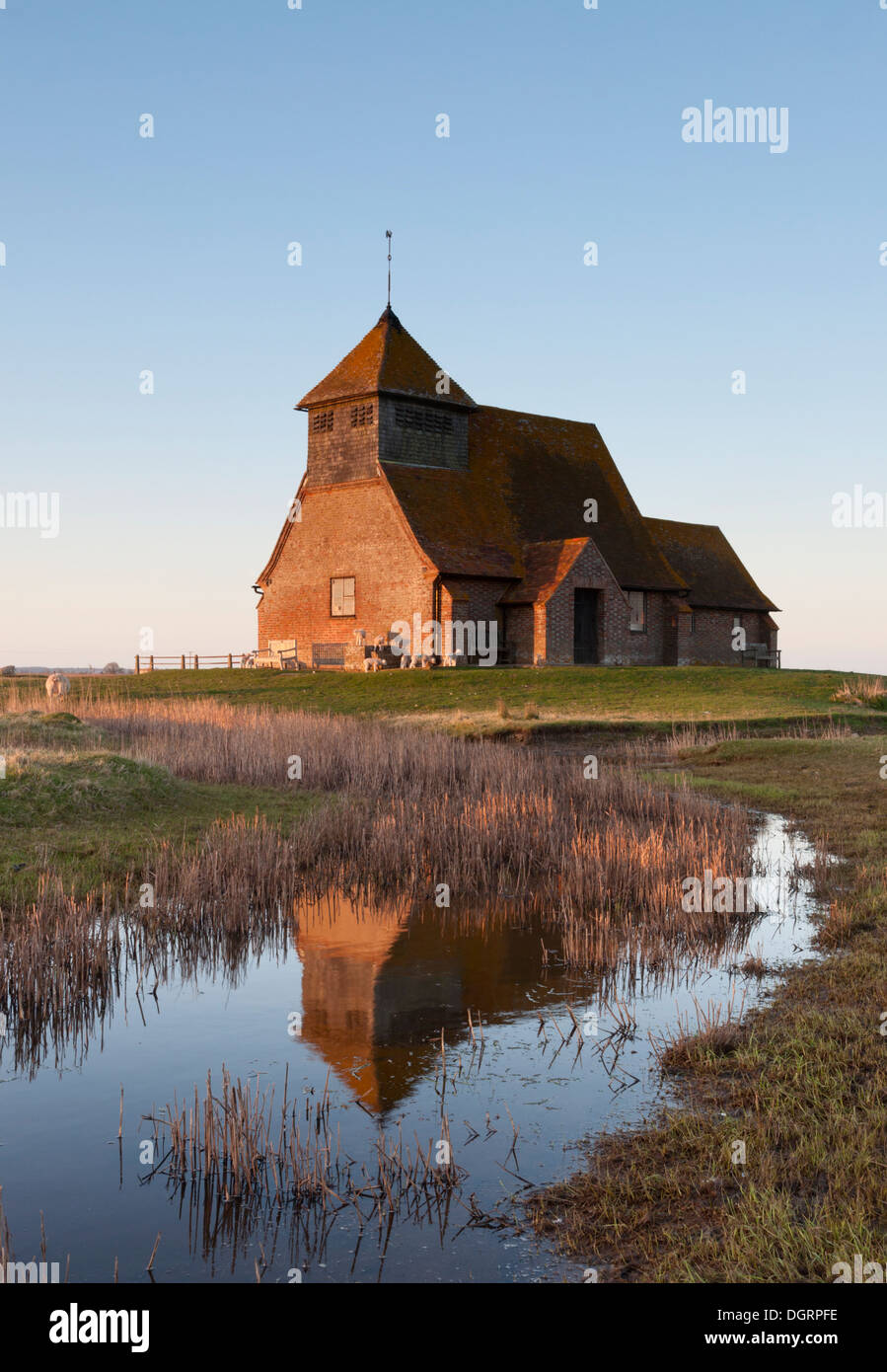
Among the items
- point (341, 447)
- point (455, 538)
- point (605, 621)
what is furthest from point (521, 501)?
point (341, 447)

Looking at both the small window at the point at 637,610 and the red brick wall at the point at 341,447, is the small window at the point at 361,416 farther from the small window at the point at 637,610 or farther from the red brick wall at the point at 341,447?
the small window at the point at 637,610

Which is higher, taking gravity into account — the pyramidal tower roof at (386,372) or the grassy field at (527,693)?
the pyramidal tower roof at (386,372)

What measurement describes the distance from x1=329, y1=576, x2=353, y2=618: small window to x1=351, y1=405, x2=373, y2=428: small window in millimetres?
5624

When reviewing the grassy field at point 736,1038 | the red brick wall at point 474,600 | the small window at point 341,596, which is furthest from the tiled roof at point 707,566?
the grassy field at point 736,1038

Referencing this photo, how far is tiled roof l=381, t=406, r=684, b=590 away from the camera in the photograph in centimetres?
3853

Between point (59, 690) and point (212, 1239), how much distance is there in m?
25.8

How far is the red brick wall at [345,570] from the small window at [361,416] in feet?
7.17

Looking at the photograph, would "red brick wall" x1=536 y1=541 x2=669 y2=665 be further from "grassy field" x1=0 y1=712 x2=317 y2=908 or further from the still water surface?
the still water surface

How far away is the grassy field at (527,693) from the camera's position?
28.2 meters

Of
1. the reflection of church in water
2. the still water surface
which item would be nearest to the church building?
the reflection of church in water
